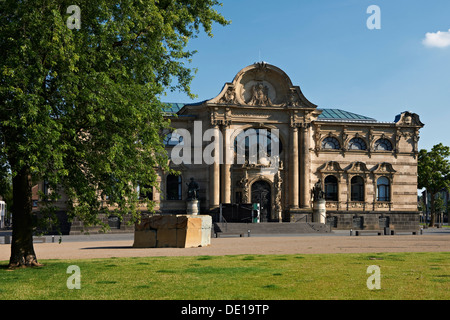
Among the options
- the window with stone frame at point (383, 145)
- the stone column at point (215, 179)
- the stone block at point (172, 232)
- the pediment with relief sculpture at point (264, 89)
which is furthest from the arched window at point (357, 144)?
the stone block at point (172, 232)

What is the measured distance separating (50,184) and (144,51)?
19.5ft

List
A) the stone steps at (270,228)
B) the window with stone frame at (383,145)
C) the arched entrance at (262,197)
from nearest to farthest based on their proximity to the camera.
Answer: the stone steps at (270,228)
the arched entrance at (262,197)
the window with stone frame at (383,145)

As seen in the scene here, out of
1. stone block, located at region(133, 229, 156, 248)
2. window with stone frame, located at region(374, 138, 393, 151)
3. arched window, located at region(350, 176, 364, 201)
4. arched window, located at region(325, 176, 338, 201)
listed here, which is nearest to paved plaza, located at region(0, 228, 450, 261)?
stone block, located at region(133, 229, 156, 248)

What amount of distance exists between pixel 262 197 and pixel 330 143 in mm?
11073

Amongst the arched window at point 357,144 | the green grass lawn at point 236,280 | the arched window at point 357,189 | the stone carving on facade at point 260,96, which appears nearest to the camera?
the green grass lawn at point 236,280

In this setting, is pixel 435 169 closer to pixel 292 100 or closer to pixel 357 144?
pixel 357 144

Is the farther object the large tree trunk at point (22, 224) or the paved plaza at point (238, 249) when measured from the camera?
the paved plaza at point (238, 249)

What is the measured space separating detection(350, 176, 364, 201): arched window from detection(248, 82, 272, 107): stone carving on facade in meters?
14.2

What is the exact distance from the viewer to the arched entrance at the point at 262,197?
2243 inches

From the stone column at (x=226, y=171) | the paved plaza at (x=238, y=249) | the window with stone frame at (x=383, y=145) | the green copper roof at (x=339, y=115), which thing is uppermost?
the green copper roof at (x=339, y=115)

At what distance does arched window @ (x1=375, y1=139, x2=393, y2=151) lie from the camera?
62.3m

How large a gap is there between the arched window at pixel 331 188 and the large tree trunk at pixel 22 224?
4559 cm

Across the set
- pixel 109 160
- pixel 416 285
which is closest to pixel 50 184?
pixel 109 160

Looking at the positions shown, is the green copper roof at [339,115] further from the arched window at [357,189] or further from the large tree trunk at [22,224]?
the large tree trunk at [22,224]
